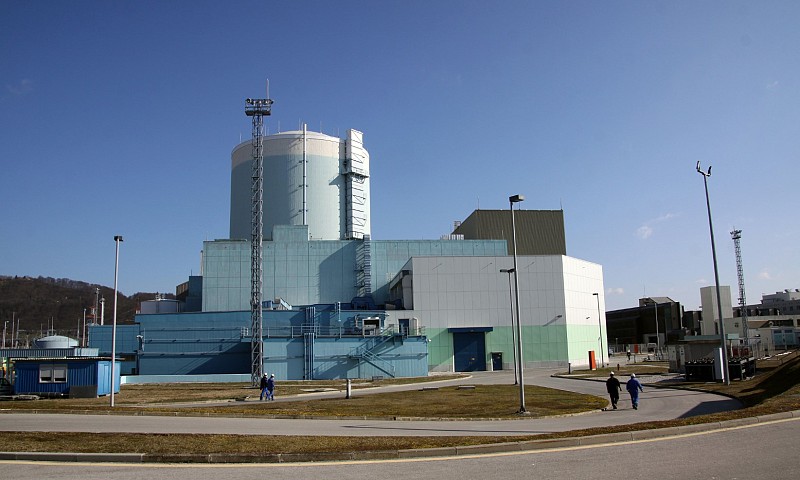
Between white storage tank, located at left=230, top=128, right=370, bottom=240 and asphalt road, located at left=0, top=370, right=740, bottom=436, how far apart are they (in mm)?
51968

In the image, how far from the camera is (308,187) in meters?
78.1

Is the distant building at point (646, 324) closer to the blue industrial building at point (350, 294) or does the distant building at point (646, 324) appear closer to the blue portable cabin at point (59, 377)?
the blue industrial building at point (350, 294)

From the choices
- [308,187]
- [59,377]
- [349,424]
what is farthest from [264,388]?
[308,187]

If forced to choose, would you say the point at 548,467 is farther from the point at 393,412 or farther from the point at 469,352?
the point at 469,352

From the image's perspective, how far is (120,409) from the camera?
94.7ft

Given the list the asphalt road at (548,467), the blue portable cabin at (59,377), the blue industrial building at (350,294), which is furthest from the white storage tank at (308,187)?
the asphalt road at (548,467)

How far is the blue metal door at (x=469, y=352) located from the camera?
222 feet

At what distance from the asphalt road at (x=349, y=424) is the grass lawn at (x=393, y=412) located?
1881 millimetres

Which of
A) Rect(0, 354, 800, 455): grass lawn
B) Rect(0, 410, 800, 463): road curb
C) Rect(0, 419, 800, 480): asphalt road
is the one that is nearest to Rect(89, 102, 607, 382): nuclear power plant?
Rect(0, 354, 800, 455): grass lawn

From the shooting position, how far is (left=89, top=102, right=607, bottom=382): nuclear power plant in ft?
203

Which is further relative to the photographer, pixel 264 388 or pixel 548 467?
pixel 264 388

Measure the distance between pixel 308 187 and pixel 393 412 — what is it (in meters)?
53.8

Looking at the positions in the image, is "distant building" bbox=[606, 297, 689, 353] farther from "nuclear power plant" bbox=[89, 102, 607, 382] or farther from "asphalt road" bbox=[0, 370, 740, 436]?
"asphalt road" bbox=[0, 370, 740, 436]

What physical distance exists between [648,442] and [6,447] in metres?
15.0
